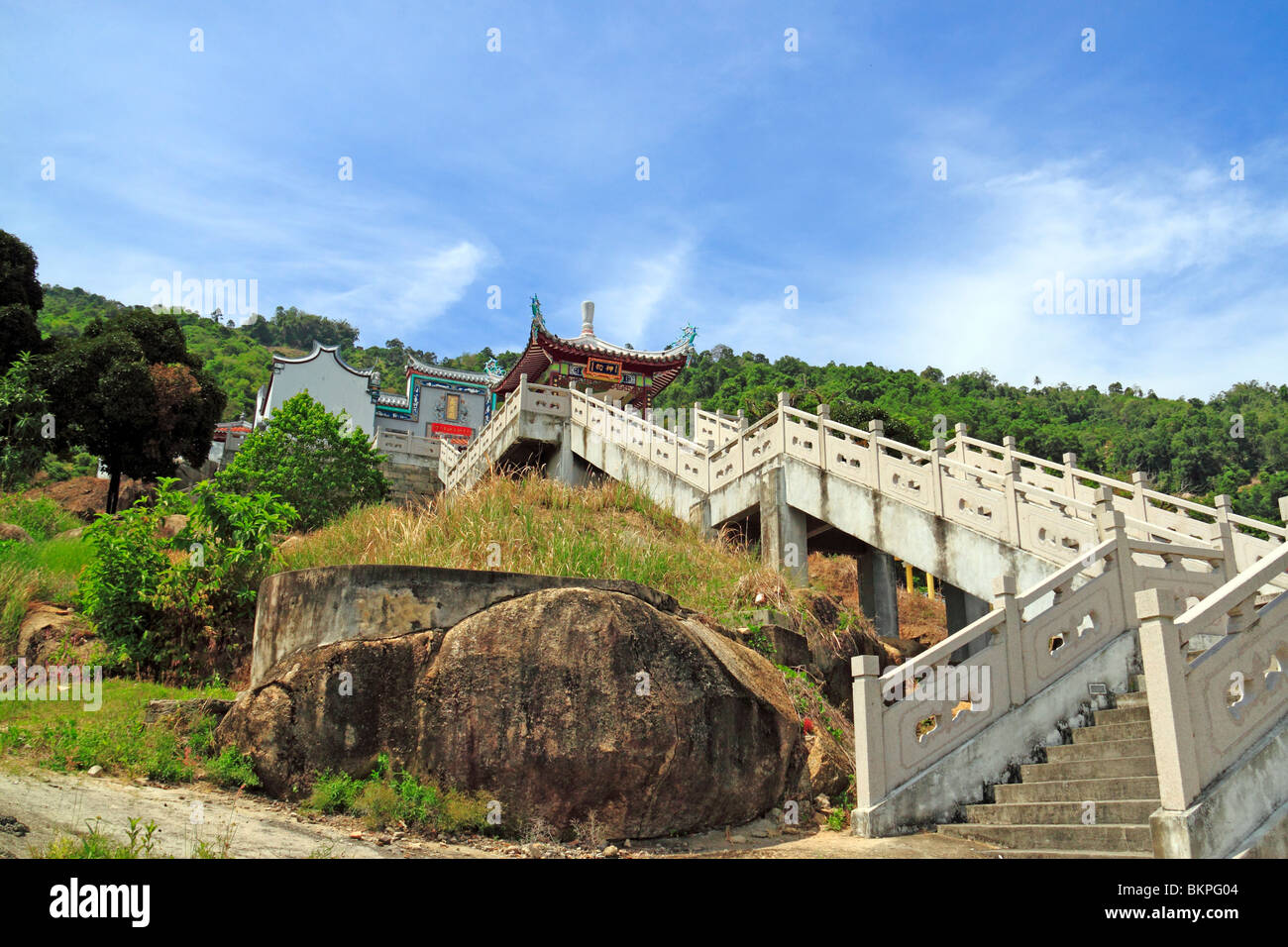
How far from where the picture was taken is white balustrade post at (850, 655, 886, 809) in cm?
722

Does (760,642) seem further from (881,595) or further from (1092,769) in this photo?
(881,595)

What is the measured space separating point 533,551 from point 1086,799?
606 cm

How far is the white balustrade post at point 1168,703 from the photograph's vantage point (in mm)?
5352

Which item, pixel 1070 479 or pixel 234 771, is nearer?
pixel 234 771

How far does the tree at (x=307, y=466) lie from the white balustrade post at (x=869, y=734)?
11.6 m

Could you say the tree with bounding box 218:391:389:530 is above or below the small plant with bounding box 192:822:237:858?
above

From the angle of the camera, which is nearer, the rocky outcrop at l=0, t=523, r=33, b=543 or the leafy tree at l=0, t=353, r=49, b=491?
the rocky outcrop at l=0, t=523, r=33, b=543

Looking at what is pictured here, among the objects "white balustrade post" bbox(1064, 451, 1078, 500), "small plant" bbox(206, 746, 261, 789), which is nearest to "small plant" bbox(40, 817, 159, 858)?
"small plant" bbox(206, 746, 261, 789)

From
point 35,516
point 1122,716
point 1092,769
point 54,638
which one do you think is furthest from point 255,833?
point 35,516

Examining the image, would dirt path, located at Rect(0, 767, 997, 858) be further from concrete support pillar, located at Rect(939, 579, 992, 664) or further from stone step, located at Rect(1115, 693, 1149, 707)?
concrete support pillar, located at Rect(939, 579, 992, 664)

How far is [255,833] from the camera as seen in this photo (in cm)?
588

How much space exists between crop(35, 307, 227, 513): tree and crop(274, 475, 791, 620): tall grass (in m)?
11.6

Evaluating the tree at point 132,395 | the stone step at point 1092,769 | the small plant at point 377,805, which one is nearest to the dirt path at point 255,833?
the small plant at point 377,805
